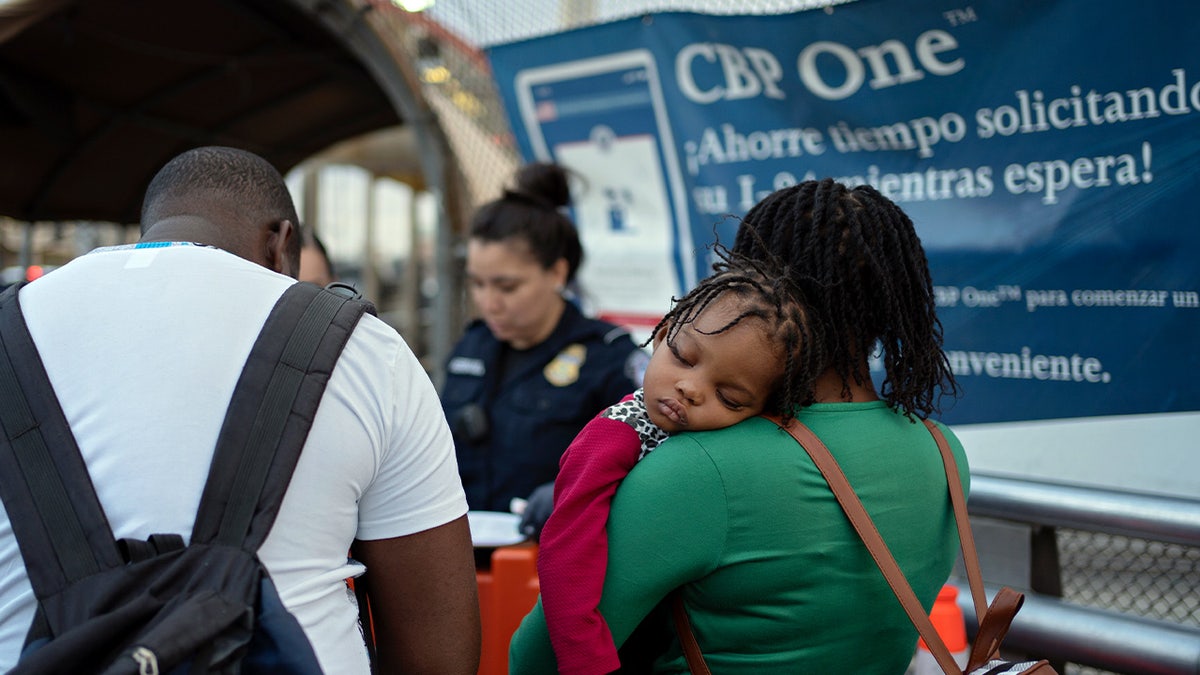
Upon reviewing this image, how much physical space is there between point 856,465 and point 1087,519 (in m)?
1.46

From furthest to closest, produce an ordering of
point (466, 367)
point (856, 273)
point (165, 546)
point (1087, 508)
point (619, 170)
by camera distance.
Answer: point (619, 170) < point (466, 367) < point (1087, 508) < point (856, 273) < point (165, 546)

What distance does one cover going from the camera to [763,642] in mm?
1456

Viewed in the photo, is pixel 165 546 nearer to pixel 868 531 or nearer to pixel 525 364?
pixel 868 531

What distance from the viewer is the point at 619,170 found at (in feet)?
13.6

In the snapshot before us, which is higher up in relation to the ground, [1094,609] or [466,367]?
[466,367]

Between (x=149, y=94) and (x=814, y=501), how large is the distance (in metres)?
5.65

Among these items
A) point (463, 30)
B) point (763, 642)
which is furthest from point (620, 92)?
point (763, 642)

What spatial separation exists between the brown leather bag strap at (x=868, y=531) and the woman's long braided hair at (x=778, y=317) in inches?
2.3

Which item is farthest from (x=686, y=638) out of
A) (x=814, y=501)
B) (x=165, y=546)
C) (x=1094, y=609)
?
(x=1094, y=609)

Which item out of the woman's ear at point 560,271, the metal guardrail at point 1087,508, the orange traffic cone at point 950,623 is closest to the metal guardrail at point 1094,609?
the metal guardrail at point 1087,508

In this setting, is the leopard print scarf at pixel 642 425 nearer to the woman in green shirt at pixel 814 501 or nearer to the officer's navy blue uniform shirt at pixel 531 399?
the woman in green shirt at pixel 814 501

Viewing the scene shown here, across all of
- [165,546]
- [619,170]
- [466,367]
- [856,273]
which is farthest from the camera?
[619,170]

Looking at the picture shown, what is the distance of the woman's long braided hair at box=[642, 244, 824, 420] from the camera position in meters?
1.45

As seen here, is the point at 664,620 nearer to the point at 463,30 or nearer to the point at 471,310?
the point at 463,30
